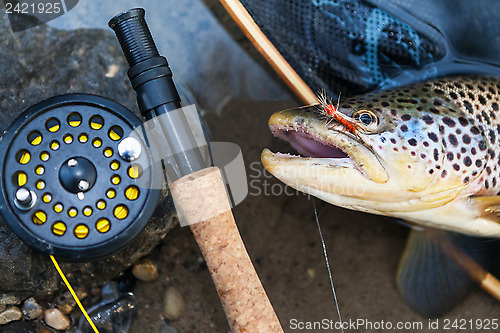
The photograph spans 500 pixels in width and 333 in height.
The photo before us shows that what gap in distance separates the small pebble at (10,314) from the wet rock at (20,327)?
0.02 m

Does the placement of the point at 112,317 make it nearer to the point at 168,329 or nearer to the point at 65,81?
the point at 168,329

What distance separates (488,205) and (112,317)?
1.45 meters

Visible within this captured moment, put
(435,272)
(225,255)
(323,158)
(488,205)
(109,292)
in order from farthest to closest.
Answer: (435,272)
(109,292)
(488,205)
(323,158)
(225,255)

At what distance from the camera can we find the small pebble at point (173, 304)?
6.16 feet

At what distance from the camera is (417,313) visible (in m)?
1.92

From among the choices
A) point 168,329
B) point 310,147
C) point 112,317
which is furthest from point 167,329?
point 310,147

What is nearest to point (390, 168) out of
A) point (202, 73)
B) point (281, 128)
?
point (281, 128)

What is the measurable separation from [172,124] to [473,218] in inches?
44.4

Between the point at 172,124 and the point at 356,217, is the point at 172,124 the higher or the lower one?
the higher one

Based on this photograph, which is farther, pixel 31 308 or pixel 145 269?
pixel 145 269

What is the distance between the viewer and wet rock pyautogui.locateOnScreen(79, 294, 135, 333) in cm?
182

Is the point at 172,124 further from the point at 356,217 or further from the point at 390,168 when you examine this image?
the point at 356,217

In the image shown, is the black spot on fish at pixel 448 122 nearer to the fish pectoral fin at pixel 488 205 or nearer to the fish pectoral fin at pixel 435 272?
the fish pectoral fin at pixel 488 205

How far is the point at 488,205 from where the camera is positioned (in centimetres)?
162
